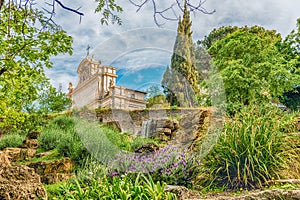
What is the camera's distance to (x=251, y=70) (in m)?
13.8

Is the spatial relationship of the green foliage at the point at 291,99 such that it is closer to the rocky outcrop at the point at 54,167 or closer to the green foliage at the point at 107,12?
the rocky outcrop at the point at 54,167

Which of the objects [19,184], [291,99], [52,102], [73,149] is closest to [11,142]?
[73,149]

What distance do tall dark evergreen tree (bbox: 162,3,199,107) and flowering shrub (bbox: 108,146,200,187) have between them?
4.96 feet

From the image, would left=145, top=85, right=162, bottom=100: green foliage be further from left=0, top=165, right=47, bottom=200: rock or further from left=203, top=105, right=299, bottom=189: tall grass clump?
left=0, top=165, right=47, bottom=200: rock

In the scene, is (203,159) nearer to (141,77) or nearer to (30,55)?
(141,77)

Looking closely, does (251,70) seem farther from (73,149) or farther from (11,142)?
(11,142)

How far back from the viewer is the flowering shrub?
16.1 ft

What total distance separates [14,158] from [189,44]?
509 centimetres

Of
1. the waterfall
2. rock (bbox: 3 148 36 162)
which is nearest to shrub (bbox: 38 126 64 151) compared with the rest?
rock (bbox: 3 148 36 162)

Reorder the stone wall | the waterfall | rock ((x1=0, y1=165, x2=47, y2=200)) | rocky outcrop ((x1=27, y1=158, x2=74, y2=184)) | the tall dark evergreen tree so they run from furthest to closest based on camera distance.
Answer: the waterfall → the stone wall → the tall dark evergreen tree → rocky outcrop ((x1=27, y1=158, x2=74, y2=184)) → rock ((x1=0, y1=165, x2=47, y2=200))

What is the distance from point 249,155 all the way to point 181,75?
2805 mm

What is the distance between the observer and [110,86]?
6.33 meters

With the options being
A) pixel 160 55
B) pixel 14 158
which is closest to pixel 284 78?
pixel 160 55

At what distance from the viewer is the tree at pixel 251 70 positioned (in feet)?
43.8
